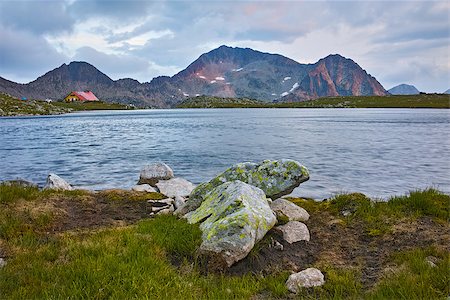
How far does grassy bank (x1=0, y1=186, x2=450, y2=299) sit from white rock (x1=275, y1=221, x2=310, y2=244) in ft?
0.78

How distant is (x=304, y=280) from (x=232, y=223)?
92.8 inches

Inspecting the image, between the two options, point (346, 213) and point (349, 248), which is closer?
point (349, 248)

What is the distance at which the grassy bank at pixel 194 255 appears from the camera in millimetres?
6879

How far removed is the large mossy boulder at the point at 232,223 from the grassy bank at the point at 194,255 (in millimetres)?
350

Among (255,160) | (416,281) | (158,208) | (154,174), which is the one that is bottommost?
(255,160)

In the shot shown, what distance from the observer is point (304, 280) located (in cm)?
787

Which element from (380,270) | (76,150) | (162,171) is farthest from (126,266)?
(76,150)

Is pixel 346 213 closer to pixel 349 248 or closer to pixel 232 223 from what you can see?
pixel 349 248

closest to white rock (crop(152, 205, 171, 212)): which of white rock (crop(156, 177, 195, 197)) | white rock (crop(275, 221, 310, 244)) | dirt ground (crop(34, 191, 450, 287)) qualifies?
dirt ground (crop(34, 191, 450, 287))

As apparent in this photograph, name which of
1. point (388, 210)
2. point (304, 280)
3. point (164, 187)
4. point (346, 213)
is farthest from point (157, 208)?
point (388, 210)

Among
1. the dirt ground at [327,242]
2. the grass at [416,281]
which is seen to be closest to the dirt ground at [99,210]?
the dirt ground at [327,242]

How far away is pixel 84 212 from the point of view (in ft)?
44.3

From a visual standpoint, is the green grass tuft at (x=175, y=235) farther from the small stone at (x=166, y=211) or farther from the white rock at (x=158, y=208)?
the white rock at (x=158, y=208)

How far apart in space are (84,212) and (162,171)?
10.1m
